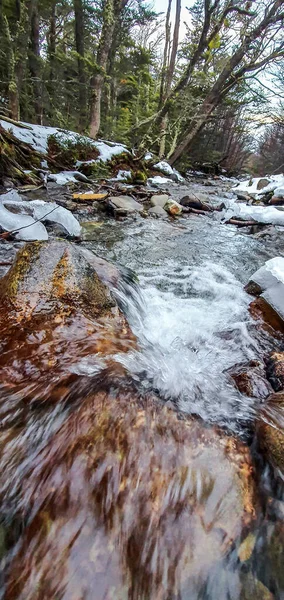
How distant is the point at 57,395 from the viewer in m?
1.19

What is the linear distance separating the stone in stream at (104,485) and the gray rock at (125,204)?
4683 mm

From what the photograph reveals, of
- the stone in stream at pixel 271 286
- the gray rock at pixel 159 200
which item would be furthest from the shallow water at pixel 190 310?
the gray rock at pixel 159 200

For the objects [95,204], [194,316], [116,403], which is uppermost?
[95,204]

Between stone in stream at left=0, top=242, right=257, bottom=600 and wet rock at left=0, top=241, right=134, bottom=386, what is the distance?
0.05ft

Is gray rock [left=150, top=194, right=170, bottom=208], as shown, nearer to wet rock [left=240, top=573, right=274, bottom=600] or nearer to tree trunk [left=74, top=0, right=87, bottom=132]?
tree trunk [left=74, top=0, right=87, bottom=132]

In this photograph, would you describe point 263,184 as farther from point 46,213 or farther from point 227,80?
point 46,213

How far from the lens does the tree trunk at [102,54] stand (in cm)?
787

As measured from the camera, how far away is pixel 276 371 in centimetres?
174

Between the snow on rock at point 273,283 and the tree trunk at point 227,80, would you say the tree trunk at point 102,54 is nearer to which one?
the tree trunk at point 227,80

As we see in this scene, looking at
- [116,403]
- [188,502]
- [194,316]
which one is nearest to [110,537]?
[188,502]

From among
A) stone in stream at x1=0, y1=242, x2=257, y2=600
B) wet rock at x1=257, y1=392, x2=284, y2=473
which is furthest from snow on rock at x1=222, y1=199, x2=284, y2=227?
stone in stream at x1=0, y1=242, x2=257, y2=600

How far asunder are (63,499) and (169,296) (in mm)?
2181

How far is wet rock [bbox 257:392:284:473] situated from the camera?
105 cm

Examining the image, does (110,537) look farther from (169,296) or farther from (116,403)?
(169,296)
